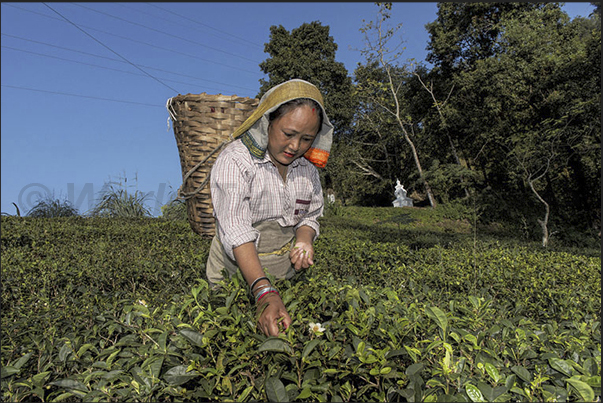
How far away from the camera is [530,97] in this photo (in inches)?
642

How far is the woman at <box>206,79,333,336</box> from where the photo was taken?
6.41ft

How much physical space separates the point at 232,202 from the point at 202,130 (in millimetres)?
1261

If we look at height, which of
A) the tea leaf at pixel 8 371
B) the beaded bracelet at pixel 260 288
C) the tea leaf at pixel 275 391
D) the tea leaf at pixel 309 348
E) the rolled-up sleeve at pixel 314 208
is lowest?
the tea leaf at pixel 275 391

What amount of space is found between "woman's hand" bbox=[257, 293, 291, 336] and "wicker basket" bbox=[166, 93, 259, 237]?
1501 mm

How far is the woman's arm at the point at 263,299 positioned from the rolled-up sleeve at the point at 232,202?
47 millimetres

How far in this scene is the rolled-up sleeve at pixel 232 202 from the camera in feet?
6.48

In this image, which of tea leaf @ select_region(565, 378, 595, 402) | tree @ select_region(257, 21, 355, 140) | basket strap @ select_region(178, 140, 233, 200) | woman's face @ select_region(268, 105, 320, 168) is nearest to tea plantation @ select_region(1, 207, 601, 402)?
tea leaf @ select_region(565, 378, 595, 402)

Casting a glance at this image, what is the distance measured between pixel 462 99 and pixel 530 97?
336 centimetres

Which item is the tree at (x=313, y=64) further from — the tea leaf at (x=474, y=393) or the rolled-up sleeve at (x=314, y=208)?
the tea leaf at (x=474, y=393)

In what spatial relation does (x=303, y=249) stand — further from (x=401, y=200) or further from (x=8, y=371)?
(x=401, y=200)

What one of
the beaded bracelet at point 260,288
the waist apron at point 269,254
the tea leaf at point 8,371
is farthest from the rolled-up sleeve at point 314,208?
the tea leaf at point 8,371

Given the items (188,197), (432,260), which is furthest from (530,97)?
(188,197)

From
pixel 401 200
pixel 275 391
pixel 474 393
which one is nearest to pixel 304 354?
pixel 275 391

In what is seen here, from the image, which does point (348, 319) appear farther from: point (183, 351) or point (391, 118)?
point (391, 118)
